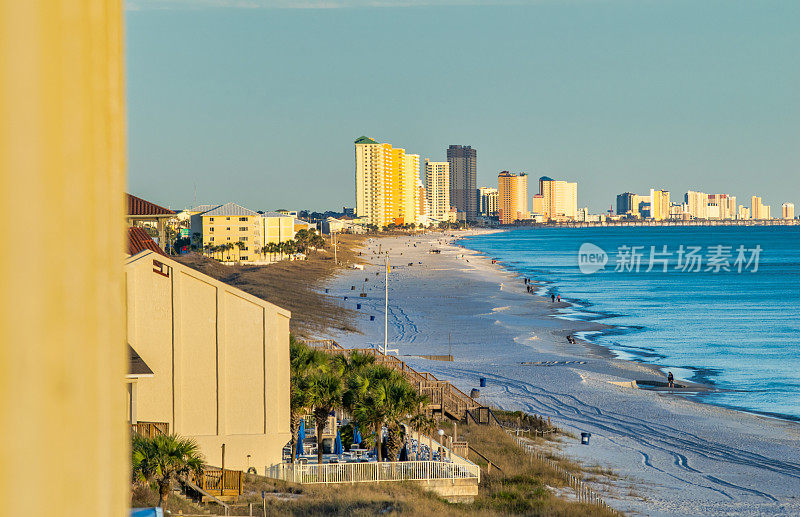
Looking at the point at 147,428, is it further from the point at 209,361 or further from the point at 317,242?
the point at 317,242

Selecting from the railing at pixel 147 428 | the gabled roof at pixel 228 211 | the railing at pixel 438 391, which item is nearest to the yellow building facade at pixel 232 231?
the gabled roof at pixel 228 211

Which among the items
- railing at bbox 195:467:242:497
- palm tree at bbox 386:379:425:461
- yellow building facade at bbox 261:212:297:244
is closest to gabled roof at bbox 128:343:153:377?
railing at bbox 195:467:242:497

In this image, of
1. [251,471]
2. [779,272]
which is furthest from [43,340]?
[779,272]

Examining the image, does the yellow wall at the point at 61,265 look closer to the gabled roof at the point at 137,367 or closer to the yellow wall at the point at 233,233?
the gabled roof at the point at 137,367

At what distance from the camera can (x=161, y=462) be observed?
17000 millimetres

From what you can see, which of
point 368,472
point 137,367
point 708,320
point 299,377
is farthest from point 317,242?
point 137,367

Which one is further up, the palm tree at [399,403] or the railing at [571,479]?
the palm tree at [399,403]

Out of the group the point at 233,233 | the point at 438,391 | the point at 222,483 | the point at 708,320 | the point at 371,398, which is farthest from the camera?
the point at 233,233

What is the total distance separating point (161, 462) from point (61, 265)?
17453 mm

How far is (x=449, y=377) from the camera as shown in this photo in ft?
144

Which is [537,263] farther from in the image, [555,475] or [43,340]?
[43,340]

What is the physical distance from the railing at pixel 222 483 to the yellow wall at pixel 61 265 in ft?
62.8

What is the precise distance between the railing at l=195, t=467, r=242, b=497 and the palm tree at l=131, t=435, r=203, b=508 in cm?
170

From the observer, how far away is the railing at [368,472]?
73.4 ft
